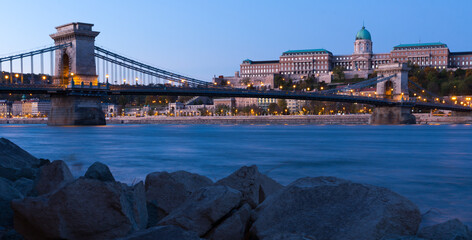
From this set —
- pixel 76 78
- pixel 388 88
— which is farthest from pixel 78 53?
pixel 388 88

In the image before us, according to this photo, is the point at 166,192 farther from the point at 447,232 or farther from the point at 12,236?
the point at 447,232

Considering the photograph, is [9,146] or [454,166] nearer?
[9,146]

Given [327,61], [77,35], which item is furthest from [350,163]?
[327,61]

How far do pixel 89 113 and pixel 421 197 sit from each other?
45953 millimetres

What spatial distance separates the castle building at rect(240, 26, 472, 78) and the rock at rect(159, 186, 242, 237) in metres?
151

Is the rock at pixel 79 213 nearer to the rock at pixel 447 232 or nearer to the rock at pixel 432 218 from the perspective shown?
the rock at pixel 447 232

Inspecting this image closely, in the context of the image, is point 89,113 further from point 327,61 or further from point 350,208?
point 327,61

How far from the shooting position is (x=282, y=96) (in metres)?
58.7

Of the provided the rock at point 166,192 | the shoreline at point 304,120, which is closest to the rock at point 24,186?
the rock at point 166,192

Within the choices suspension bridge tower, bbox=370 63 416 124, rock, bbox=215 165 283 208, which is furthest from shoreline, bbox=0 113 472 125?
rock, bbox=215 165 283 208

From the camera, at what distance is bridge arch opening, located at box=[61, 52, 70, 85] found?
54688 mm

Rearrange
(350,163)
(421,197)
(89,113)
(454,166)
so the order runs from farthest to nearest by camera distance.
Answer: (89,113) → (350,163) → (454,166) → (421,197)

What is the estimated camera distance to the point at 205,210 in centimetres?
427

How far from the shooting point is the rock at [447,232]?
3.79m
